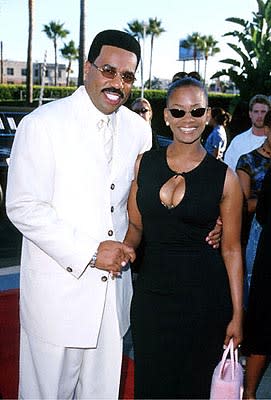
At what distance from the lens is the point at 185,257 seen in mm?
2359

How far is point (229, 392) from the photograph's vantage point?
7.29ft

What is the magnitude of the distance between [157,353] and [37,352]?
1.71 ft

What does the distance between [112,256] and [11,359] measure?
67.0 inches

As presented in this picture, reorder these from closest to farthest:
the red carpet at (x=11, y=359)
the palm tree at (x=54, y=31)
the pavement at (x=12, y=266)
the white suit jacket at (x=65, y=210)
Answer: the white suit jacket at (x=65, y=210) < the red carpet at (x=11, y=359) < the pavement at (x=12, y=266) < the palm tree at (x=54, y=31)

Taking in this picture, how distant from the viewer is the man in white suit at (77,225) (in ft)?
6.94

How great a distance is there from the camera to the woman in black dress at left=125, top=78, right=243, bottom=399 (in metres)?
2.34

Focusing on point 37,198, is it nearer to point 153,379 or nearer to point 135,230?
point 135,230

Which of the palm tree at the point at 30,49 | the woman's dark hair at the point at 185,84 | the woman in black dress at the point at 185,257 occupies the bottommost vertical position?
the woman in black dress at the point at 185,257

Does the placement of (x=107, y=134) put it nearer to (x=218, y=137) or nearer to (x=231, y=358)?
(x=231, y=358)

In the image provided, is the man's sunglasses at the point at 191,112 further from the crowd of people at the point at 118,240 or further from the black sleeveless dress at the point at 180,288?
the black sleeveless dress at the point at 180,288

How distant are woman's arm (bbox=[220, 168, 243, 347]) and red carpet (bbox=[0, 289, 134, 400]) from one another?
1095mm

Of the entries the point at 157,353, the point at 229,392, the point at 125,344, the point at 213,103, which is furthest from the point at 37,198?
the point at 213,103

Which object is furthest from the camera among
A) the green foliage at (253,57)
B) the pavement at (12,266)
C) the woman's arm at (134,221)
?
the green foliage at (253,57)

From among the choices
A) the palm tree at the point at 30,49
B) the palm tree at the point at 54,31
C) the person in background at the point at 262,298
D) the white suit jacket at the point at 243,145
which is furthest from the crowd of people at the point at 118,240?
the palm tree at the point at 54,31
